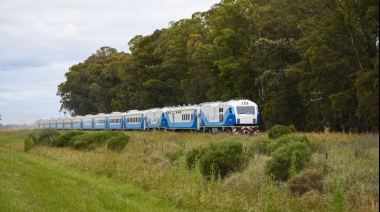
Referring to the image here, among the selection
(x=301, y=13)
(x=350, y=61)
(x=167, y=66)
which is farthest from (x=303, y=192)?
(x=167, y=66)

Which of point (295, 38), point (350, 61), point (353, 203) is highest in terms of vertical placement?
point (295, 38)

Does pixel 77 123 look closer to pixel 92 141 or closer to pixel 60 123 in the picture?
pixel 60 123

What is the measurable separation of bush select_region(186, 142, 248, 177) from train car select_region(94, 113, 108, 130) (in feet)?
169

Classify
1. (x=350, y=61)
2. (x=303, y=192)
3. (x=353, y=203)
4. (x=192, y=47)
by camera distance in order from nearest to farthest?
1. (x=353, y=203)
2. (x=303, y=192)
3. (x=350, y=61)
4. (x=192, y=47)

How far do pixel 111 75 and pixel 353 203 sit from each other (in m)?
85.6

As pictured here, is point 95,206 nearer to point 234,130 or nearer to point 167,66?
point 234,130

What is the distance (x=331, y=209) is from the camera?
1234 centimetres

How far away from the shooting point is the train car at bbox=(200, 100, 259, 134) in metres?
41.0

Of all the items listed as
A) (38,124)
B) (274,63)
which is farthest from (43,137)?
(38,124)

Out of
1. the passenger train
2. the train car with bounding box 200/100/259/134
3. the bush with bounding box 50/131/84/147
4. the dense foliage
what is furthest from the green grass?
the passenger train

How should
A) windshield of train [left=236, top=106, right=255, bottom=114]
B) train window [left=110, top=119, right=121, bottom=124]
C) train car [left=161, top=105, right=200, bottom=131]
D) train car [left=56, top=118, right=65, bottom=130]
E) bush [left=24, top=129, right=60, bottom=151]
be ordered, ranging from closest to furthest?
bush [left=24, top=129, right=60, bottom=151] → windshield of train [left=236, top=106, right=255, bottom=114] → train car [left=161, top=105, right=200, bottom=131] → train window [left=110, top=119, right=121, bottom=124] → train car [left=56, top=118, right=65, bottom=130]

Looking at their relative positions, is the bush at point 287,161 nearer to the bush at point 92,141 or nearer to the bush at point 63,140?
the bush at point 92,141

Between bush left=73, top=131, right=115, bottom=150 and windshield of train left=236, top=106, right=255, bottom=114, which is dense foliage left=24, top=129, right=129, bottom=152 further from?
windshield of train left=236, top=106, right=255, bottom=114

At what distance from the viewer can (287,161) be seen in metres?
16.9
